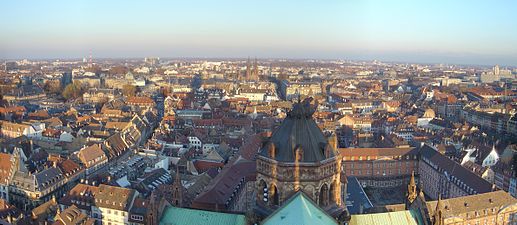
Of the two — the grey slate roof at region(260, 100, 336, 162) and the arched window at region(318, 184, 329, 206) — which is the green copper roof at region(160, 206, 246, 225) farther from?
the grey slate roof at region(260, 100, 336, 162)

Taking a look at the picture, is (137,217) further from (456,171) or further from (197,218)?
(456,171)

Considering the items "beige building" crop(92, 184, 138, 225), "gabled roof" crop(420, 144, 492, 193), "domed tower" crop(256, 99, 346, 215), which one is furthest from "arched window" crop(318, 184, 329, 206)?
"gabled roof" crop(420, 144, 492, 193)

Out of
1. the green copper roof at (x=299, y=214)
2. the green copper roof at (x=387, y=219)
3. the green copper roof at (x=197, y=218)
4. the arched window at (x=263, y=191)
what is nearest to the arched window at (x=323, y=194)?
the green copper roof at (x=299, y=214)

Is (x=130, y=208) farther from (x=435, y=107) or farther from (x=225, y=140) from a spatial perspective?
A: (x=435, y=107)

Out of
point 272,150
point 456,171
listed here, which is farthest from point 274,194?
point 456,171

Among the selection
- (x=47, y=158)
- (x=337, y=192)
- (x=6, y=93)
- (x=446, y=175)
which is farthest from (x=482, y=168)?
(x=6, y=93)

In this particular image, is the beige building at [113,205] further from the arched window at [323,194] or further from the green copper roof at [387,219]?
the green copper roof at [387,219]

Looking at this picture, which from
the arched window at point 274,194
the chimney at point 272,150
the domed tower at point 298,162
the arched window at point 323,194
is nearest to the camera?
the domed tower at point 298,162
